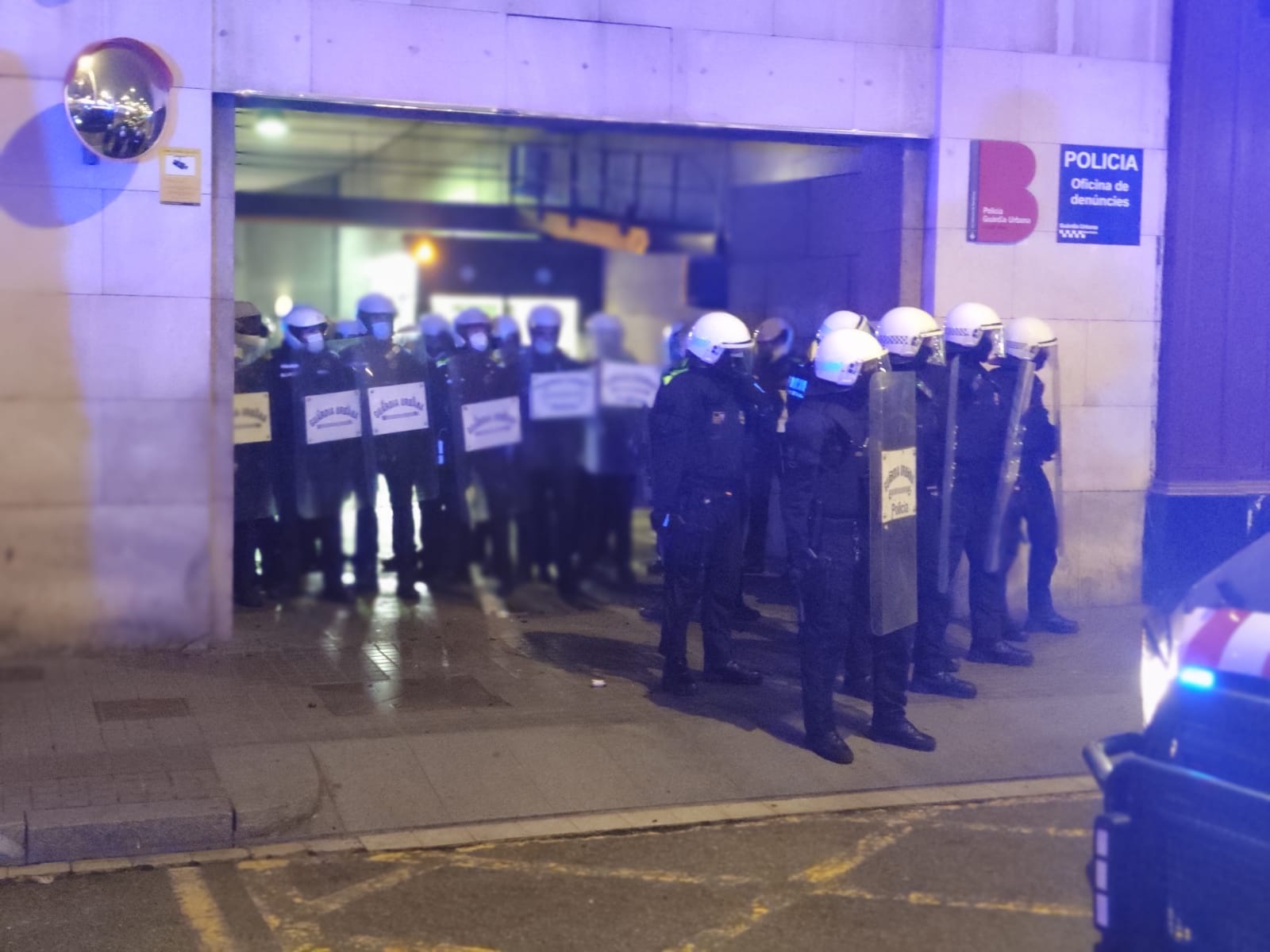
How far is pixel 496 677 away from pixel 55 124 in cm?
386

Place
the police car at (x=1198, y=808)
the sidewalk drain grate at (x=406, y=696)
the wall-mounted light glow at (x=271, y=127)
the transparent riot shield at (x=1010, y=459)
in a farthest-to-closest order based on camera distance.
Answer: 1. the wall-mounted light glow at (x=271, y=127)
2. the transparent riot shield at (x=1010, y=459)
3. the sidewalk drain grate at (x=406, y=696)
4. the police car at (x=1198, y=808)

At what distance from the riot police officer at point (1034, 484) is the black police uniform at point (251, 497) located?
4714 mm

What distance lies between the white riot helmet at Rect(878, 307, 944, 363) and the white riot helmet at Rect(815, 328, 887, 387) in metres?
0.78

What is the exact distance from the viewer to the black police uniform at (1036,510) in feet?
31.0

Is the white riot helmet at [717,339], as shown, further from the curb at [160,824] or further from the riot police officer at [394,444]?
the riot police officer at [394,444]

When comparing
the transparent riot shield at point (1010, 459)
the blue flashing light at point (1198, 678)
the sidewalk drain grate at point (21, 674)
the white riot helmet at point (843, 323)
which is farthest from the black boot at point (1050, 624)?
the blue flashing light at point (1198, 678)

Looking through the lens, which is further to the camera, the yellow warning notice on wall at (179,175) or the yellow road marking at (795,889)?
the yellow warning notice on wall at (179,175)

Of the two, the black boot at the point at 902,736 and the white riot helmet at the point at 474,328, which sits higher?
the white riot helmet at the point at 474,328

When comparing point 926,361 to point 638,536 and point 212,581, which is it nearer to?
point 212,581

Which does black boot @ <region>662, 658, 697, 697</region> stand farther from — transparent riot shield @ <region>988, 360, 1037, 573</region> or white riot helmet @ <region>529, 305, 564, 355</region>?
white riot helmet @ <region>529, 305, 564, 355</region>

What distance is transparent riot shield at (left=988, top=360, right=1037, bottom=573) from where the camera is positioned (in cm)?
903

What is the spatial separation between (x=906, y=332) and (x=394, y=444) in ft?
13.6

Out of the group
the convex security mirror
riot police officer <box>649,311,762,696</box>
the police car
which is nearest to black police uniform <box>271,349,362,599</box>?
the convex security mirror

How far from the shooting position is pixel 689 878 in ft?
18.2
